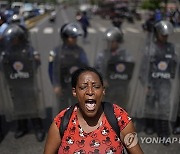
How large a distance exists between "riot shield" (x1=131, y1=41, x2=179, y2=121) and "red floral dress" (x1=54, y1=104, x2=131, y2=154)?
8.55ft

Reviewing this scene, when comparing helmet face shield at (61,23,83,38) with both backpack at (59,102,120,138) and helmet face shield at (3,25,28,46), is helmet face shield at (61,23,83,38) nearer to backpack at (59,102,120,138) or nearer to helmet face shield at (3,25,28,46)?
helmet face shield at (3,25,28,46)

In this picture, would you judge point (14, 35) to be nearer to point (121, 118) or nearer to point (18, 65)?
point (18, 65)

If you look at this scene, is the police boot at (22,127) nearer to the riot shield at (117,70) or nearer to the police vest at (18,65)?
the police vest at (18,65)

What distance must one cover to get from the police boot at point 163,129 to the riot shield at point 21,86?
5.39 ft

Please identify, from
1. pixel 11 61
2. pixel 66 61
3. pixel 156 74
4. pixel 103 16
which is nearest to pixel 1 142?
pixel 11 61

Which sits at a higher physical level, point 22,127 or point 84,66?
point 84,66

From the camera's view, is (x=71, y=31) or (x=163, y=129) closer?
(x=71, y=31)

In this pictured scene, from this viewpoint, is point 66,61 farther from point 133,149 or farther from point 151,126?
point 133,149

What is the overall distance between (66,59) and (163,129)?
1.64 meters

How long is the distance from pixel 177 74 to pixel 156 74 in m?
0.28

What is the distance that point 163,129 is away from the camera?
15.7 feet

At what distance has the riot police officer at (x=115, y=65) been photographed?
15.7 feet

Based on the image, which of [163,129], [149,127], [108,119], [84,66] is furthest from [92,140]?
[149,127]

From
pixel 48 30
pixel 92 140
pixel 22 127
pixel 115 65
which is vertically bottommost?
pixel 48 30
